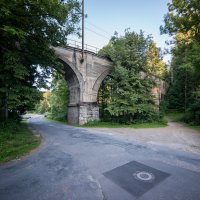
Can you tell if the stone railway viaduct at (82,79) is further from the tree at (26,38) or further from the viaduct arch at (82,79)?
the tree at (26,38)

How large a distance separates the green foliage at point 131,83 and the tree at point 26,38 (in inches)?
292

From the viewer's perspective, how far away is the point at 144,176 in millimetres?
3877

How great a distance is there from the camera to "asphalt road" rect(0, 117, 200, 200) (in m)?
3.11

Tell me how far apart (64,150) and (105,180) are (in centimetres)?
313

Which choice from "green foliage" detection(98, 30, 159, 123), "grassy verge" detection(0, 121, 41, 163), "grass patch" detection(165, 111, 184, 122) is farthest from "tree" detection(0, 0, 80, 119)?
"grass patch" detection(165, 111, 184, 122)

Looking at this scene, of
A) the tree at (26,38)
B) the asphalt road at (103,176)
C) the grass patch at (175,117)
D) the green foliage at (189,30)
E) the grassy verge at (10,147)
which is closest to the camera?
the asphalt road at (103,176)

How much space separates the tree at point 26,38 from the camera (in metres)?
6.45

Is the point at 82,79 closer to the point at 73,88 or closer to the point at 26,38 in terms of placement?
the point at 73,88

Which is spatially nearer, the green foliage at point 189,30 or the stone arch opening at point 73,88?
the green foliage at point 189,30

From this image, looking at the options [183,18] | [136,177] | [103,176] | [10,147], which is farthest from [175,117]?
[10,147]

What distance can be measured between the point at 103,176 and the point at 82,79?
1405 centimetres

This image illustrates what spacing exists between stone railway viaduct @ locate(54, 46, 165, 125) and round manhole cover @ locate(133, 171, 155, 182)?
13.0 metres

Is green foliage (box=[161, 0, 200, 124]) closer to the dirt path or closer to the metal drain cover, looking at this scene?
the dirt path

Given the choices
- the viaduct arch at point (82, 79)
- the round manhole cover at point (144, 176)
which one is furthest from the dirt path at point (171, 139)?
the viaduct arch at point (82, 79)
